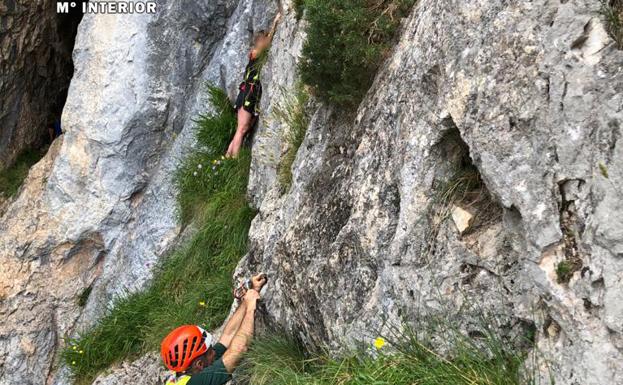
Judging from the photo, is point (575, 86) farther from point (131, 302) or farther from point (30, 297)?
point (30, 297)

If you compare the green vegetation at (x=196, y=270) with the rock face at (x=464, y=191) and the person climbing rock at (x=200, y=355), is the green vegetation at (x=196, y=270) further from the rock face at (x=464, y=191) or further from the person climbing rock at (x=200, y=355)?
the person climbing rock at (x=200, y=355)

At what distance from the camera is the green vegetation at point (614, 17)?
2957 mm

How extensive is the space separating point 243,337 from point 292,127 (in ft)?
6.46

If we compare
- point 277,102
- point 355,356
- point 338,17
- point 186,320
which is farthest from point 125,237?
point 355,356

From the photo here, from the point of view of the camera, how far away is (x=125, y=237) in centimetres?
901

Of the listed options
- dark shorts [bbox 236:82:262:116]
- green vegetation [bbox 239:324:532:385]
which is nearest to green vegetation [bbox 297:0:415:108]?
green vegetation [bbox 239:324:532:385]

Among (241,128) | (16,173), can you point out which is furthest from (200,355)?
(16,173)

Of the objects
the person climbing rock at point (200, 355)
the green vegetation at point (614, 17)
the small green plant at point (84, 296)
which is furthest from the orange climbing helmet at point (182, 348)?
the small green plant at point (84, 296)

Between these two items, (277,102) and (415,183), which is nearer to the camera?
(415,183)

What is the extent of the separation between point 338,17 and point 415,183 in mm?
1677

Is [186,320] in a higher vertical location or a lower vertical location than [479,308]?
lower

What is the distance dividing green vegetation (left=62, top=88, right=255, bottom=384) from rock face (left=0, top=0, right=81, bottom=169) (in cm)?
409

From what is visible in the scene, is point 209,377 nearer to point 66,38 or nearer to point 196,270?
point 196,270

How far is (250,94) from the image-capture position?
7.55 metres
